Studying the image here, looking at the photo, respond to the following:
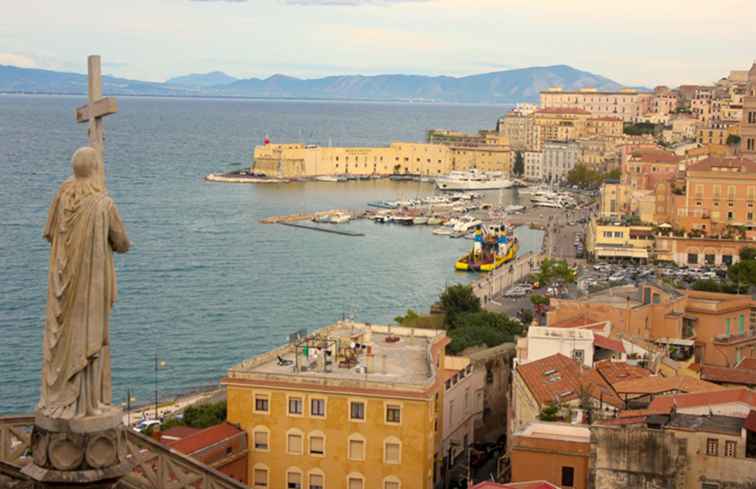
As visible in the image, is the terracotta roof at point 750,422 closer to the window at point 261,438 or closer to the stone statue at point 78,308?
the window at point 261,438

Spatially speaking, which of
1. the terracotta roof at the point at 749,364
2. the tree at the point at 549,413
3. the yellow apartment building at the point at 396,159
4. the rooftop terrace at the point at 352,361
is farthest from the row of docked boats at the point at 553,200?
the tree at the point at 549,413

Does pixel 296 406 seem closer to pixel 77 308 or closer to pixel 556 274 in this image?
pixel 77 308

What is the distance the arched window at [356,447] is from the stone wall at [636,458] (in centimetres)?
341

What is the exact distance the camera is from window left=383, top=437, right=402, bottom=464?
13.0 metres

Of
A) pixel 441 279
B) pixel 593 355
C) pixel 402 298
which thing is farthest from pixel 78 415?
pixel 441 279

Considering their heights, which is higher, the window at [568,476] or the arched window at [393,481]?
the window at [568,476]

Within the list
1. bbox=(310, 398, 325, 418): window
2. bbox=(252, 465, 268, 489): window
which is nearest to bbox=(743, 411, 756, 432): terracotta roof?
bbox=(310, 398, 325, 418): window

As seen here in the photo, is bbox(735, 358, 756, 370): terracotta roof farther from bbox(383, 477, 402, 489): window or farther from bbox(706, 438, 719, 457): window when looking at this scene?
bbox(706, 438, 719, 457): window

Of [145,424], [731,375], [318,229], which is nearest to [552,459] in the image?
[731,375]

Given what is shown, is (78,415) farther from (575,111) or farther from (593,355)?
(575,111)

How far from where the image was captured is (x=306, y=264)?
41.2 m

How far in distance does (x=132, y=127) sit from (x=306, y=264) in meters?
93.3

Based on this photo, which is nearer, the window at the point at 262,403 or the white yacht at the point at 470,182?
the window at the point at 262,403

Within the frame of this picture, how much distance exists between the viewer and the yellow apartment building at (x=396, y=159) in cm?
8212
